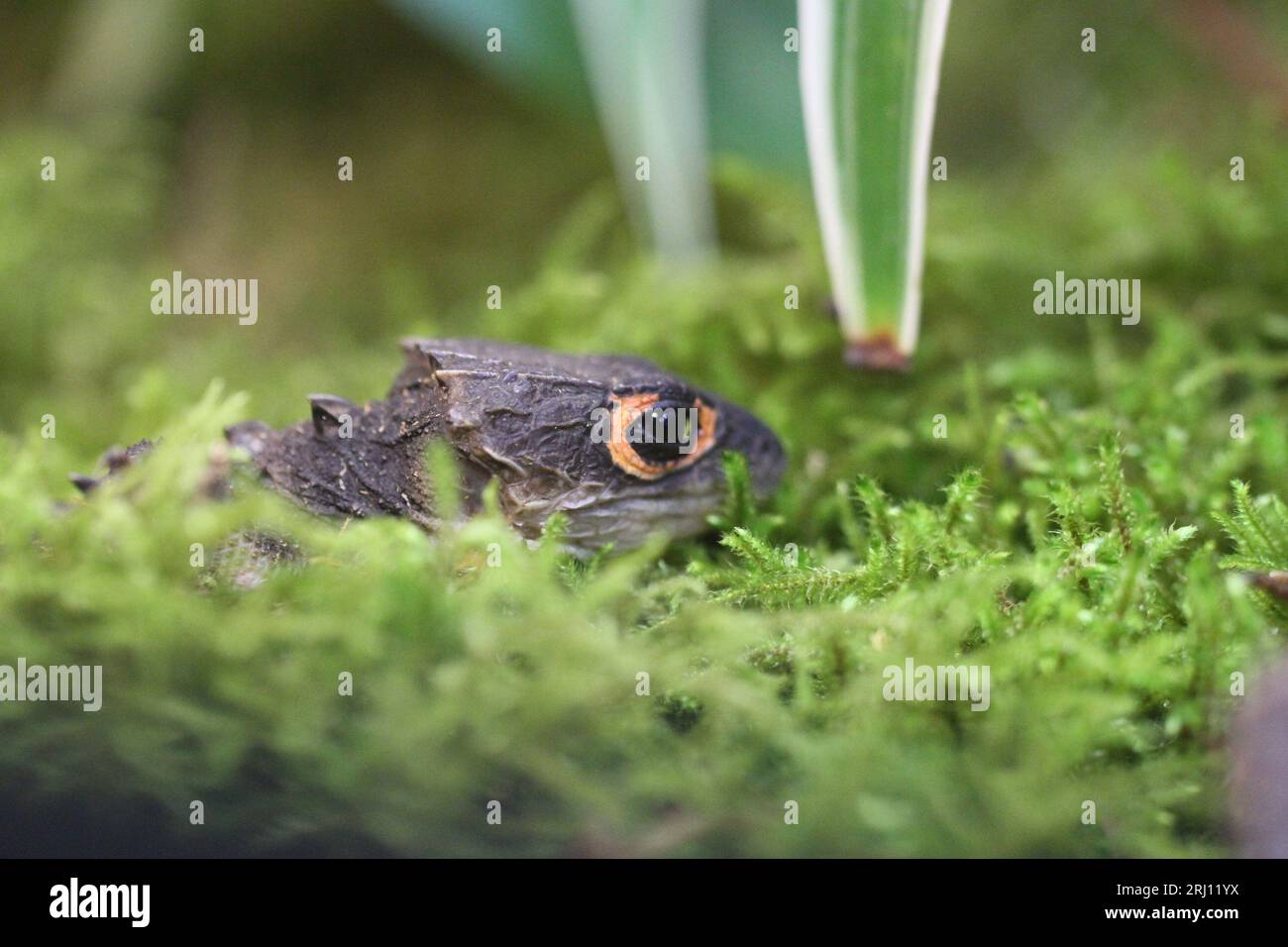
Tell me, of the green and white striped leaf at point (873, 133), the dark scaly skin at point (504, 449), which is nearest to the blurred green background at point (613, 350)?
the dark scaly skin at point (504, 449)

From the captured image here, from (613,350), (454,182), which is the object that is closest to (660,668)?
(613,350)

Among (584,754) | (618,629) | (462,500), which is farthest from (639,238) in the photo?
(584,754)

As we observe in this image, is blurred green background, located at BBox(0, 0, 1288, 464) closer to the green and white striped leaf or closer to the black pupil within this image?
the green and white striped leaf

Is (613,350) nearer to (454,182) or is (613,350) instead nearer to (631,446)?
(631,446)

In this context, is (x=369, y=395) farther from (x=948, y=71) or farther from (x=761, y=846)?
(x=948, y=71)

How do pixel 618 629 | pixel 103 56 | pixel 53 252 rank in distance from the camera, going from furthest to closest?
pixel 103 56 → pixel 53 252 → pixel 618 629

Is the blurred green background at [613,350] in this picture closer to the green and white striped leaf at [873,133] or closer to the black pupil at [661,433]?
the black pupil at [661,433]
